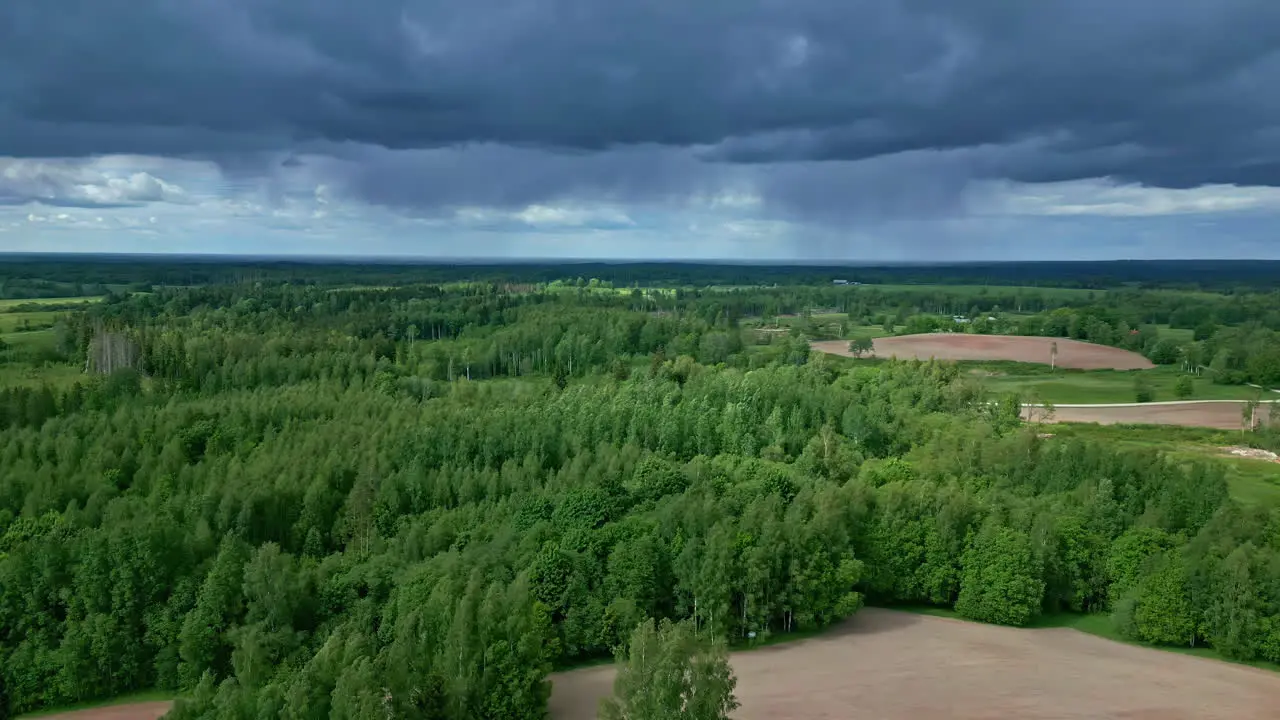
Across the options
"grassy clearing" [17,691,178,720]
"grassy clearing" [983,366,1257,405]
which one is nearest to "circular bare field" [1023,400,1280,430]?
"grassy clearing" [983,366,1257,405]

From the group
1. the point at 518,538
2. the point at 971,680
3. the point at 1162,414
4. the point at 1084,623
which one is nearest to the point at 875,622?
the point at 971,680

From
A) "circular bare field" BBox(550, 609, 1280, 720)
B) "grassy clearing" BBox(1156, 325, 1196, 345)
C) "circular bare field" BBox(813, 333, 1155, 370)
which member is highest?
"grassy clearing" BBox(1156, 325, 1196, 345)

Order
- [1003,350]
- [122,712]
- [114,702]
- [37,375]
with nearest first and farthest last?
[122,712] < [114,702] < [37,375] < [1003,350]

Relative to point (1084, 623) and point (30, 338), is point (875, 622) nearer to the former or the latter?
point (1084, 623)

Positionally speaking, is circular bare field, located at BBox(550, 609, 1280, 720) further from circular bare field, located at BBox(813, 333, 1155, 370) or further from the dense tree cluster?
circular bare field, located at BBox(813, 333, 1155, 370)

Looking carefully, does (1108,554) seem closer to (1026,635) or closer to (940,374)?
(1026,635)

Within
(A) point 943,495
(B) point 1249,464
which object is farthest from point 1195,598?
(B) point 1249,464
